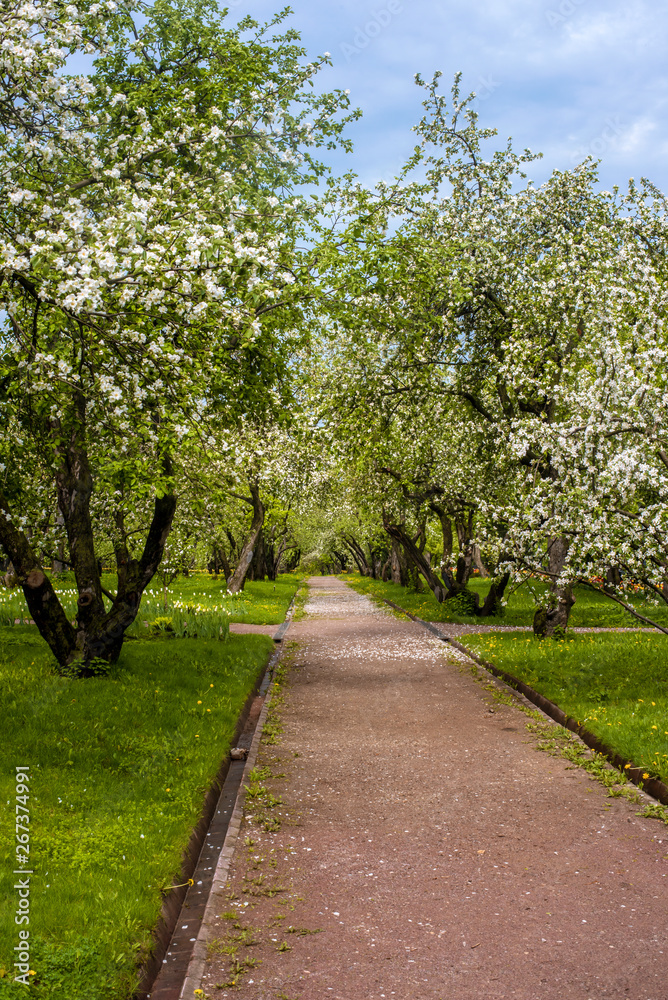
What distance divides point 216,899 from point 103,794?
7.11ft

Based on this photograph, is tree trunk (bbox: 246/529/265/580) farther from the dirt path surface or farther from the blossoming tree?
the dirt path surface

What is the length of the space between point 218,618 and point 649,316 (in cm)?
1195

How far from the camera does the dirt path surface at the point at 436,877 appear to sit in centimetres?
478

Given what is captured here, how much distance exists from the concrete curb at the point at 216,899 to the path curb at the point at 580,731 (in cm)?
437

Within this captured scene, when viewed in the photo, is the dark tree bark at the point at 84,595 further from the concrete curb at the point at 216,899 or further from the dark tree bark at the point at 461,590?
the dark tree bark at the point at 461,590

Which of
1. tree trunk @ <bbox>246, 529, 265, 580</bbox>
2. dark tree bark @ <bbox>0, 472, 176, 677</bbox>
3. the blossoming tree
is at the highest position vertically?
the blossoming tree

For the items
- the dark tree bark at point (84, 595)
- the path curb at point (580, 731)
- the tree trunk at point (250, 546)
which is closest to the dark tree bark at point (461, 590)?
the tree trunk at point (250, 546)

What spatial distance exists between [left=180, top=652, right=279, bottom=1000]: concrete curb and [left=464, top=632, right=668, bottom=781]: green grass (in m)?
4.48

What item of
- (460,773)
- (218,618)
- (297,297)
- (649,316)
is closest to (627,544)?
(649,316)

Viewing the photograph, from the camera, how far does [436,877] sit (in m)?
6.21

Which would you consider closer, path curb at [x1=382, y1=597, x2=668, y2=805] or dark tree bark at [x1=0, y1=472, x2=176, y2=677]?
path curb at [x1=382, y1=597, x2=668, y2=805]

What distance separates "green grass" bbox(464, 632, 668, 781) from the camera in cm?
920

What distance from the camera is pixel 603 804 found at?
7.79 meters

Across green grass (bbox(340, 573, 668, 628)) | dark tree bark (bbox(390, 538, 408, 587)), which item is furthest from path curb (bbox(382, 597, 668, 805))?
dark tree bark (bbox(390, 538, 408, 587))
